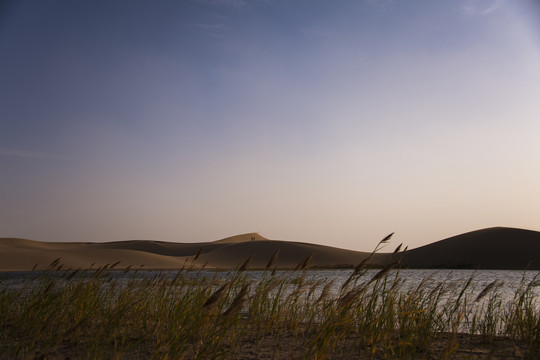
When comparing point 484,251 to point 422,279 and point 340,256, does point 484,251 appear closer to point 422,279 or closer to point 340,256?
point 340,256

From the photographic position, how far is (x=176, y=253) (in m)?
62.6

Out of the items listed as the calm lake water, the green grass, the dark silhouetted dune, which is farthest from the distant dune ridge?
the green grass

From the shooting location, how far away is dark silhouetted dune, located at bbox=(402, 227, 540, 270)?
36531 mm

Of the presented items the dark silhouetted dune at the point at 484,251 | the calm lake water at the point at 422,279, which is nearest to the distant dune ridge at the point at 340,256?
the dark silhouetted dune at the point at 484,251

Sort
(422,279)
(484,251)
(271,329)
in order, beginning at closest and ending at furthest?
(271,329) < (422,279) < (484,251)

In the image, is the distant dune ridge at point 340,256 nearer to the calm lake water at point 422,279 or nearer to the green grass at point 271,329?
the calm lake water at point 422,279

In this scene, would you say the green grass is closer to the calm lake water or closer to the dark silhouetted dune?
the calm lake water

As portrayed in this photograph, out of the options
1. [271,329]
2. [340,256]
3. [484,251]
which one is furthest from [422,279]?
[340,256]

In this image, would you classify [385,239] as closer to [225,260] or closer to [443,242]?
[225,260]

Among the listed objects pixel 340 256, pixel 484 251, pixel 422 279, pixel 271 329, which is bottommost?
pixel 271 329

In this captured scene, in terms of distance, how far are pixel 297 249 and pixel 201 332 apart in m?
49.4

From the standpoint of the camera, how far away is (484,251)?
39.6 metres

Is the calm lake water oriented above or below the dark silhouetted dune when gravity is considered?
below

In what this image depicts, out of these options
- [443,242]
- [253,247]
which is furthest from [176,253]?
[443,242]
